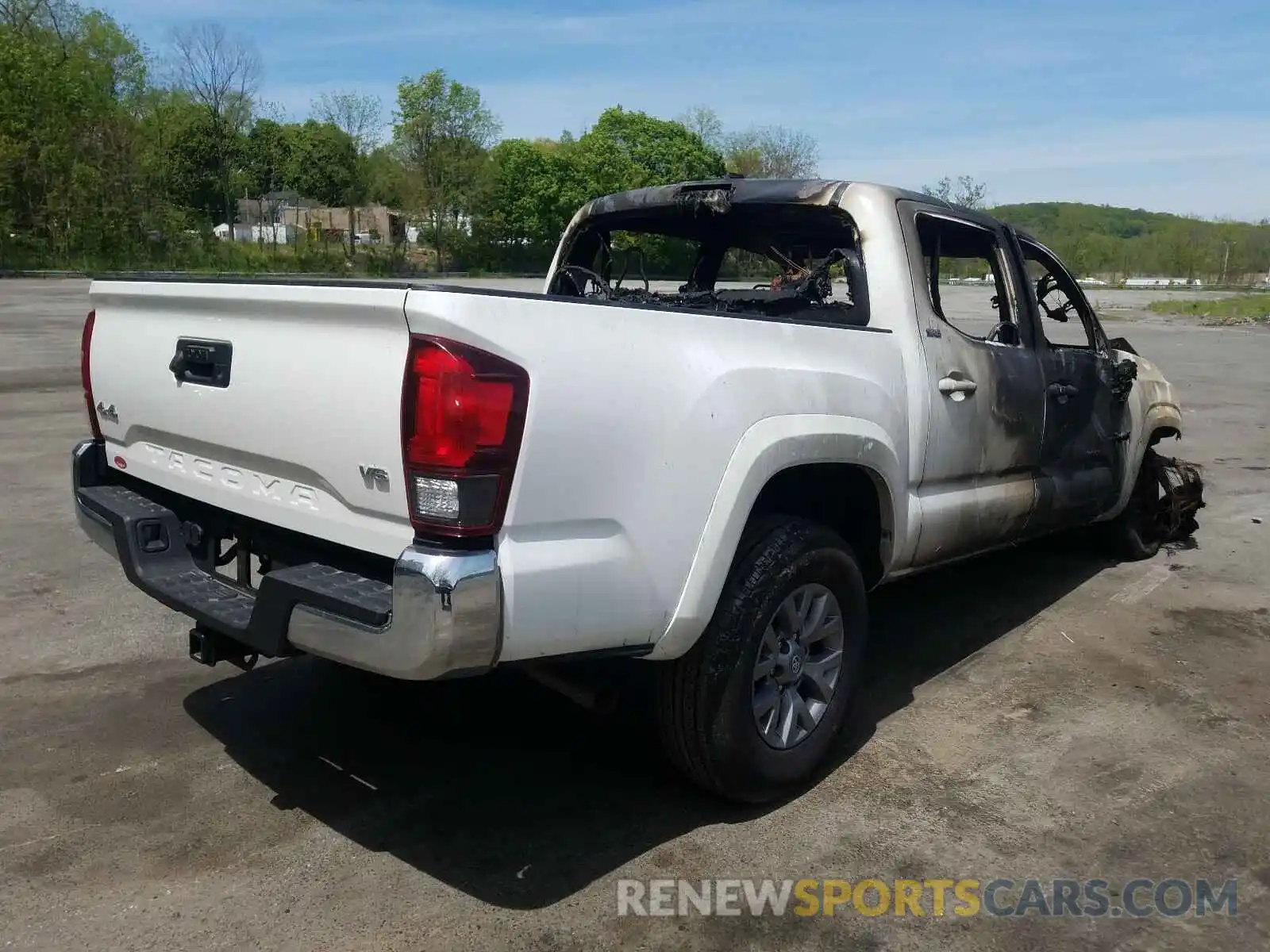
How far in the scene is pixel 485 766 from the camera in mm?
3711

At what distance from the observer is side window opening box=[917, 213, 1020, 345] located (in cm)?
450

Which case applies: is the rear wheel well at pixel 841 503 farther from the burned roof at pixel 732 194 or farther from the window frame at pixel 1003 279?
the burned roof at pixel 732 194

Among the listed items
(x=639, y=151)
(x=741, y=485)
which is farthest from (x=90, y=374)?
(x=639, y=151)

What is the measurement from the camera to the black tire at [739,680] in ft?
10.4

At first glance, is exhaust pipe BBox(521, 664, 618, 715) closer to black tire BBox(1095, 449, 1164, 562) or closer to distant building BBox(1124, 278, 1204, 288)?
black tire BBox(1095, 449, 1164, 562)

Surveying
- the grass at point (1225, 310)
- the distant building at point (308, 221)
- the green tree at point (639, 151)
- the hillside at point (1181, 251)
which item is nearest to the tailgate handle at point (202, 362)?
the grass at point (1225, 310)

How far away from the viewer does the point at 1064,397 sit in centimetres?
498

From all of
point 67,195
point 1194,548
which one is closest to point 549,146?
point 67,195

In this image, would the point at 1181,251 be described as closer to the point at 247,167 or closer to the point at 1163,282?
the point at 1163,282

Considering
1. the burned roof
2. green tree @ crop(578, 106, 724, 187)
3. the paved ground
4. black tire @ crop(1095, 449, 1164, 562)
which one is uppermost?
green tree @ crop(578, 106, 724, 187)

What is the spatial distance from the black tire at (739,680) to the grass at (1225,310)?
36944mm

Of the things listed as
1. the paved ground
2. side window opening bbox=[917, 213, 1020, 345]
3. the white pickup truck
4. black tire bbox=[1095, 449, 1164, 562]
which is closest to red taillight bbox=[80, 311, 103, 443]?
the white pickup truck

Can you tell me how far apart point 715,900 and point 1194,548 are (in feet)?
Result: 16.7

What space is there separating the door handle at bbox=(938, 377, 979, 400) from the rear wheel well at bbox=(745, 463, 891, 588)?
A: 550mm
